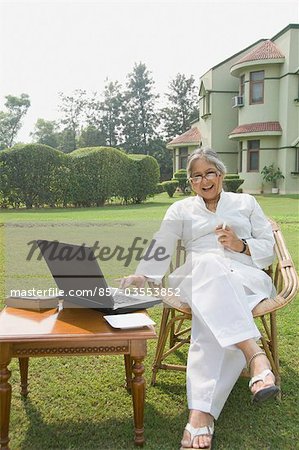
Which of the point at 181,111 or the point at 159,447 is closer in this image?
the point at 159,447

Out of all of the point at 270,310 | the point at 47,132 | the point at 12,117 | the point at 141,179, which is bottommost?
the point at 141,179

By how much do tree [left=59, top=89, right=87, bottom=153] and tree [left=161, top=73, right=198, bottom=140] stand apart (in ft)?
21.6

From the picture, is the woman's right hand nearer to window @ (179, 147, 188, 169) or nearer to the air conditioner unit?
the air conditioner unit

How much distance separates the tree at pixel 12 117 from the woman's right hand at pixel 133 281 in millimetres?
37408

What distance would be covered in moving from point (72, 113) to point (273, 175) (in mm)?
23603

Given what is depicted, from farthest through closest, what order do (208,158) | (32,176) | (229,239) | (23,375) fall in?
1. (32,176)
2. (208,158)
3. (229,239)
4. (23,375)

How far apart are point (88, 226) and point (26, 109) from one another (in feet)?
105

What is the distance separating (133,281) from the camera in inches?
98.9

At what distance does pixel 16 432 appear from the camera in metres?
2.08

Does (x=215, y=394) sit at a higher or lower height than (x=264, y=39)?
lower

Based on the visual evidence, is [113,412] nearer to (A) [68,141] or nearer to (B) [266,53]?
(B) [266,53]

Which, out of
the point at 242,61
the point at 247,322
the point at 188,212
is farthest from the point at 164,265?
the point at 242,61

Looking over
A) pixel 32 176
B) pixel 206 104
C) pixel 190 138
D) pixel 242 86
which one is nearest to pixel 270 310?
pixel 32 176

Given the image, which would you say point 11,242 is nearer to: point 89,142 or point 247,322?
point 247,322
